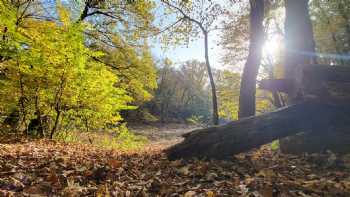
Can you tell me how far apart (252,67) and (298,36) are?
1.38 m

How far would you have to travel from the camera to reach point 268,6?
15.2m

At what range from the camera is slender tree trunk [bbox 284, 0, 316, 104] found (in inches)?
216

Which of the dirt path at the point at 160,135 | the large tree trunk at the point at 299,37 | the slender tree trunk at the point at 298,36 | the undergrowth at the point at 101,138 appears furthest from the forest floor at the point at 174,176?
the dirt path at the point at 160,135

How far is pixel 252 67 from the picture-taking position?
649 centimetres

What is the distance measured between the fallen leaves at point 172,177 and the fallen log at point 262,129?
255 millimetres

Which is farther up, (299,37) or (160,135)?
(299,37)

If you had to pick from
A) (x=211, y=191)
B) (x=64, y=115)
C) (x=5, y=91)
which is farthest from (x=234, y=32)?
(x=211, y=191)

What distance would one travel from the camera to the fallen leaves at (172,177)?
2.71 metres

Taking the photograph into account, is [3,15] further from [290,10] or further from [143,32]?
[143,32]

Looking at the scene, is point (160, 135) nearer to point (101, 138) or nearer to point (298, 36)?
point (101, 138)

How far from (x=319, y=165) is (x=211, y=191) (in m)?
2.22

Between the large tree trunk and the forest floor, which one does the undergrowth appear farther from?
the large tree trunk

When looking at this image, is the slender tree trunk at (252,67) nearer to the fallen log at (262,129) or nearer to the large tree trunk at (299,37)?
the large tree trunk at (299,37)

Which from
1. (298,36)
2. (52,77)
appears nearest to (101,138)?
(52,77)
